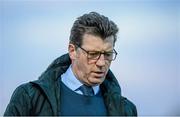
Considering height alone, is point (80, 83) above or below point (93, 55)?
below

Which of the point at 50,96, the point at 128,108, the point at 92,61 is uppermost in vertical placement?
the point at 92,61

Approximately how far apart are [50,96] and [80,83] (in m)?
0.17

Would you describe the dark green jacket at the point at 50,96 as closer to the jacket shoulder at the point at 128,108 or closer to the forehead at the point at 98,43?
the jacket shoulder at the point at 128,108

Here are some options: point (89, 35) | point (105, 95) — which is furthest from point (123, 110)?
point (89, 35)

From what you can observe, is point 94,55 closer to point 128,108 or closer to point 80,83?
point 80,83

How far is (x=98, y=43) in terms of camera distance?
2.04 meters

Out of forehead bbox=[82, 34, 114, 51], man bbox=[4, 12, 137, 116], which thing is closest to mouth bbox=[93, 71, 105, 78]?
man bbox=[4, 12, 137, 116]

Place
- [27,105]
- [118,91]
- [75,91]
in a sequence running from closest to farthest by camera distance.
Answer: [27,105] → [75,91] → [118,91]

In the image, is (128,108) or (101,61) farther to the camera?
(128,108)

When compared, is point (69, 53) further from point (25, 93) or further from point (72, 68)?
point (25, 93)

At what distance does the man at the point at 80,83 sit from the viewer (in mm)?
2006

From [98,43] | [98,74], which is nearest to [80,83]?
[98,74]

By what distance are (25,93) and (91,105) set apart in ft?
1.02

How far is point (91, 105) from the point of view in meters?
2.10
